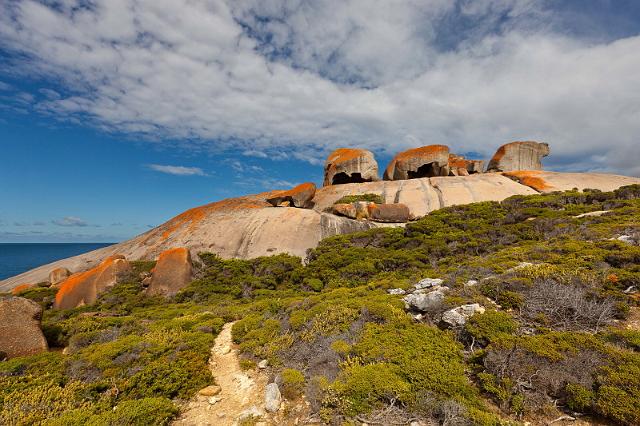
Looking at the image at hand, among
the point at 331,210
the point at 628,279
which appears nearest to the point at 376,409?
the point at 628,279

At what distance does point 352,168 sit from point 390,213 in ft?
44.6

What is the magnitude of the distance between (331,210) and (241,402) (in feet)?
86.1

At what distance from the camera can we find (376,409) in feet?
21.1

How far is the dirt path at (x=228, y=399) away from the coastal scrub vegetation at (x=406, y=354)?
1.28 ft

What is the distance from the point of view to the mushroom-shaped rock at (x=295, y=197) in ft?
116

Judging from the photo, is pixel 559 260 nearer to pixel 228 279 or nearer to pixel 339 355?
pixel 339 355

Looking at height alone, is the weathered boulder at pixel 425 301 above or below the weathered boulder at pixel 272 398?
above

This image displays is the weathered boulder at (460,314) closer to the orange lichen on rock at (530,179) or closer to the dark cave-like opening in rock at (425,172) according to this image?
the orange lichen on rock at (530,179)

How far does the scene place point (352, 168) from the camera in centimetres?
4206

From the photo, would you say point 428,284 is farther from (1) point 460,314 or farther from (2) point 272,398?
(2) point 272,398

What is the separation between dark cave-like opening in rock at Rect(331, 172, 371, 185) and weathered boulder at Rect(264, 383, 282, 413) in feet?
120

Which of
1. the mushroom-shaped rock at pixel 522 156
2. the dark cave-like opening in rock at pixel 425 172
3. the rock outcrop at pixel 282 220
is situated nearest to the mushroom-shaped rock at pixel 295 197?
the rock outcrop at pixel 282 220

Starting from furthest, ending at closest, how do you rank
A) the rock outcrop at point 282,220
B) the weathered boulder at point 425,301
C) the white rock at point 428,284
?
the rock outcrop at point 282,220 < the white rock at point 428,284 < the weathered boulder at point 425,301

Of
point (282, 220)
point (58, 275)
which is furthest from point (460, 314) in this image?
point (58, 275)
